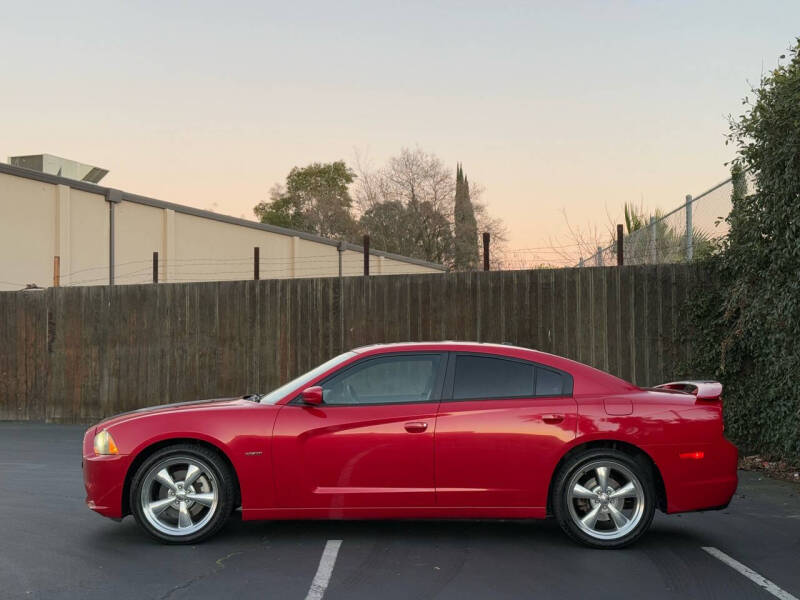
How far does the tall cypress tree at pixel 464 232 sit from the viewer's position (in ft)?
201

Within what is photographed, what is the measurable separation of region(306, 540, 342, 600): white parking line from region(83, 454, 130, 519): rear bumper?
1.58 meters

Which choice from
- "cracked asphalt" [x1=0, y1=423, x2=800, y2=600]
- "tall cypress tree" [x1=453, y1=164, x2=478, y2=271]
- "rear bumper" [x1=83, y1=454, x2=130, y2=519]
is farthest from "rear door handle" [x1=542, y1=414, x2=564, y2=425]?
"tall cypress tree" [x1=453, y1=164, x2=478, y2=271]

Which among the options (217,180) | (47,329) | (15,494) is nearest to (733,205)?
(15,494)

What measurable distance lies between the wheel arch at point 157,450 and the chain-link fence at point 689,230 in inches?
293

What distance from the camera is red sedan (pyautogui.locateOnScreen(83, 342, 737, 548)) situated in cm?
670

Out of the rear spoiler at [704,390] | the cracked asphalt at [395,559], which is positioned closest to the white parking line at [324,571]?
the cracked asphalt at [395,559]

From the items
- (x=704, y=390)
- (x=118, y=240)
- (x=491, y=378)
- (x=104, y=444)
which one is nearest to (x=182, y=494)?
(x=104, y=444)

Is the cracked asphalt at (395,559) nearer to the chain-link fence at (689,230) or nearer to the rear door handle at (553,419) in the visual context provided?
the rear door handle at (553,419)

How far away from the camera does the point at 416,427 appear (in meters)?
6.73

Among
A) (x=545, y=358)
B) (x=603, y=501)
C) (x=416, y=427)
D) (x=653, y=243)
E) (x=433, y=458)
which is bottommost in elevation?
(x=603, y=501)

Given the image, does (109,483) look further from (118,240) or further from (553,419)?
(118,240)

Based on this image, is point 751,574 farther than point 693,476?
No

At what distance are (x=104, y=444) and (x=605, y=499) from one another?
3.70 m

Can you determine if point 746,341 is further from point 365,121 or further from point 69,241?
point 365,121
